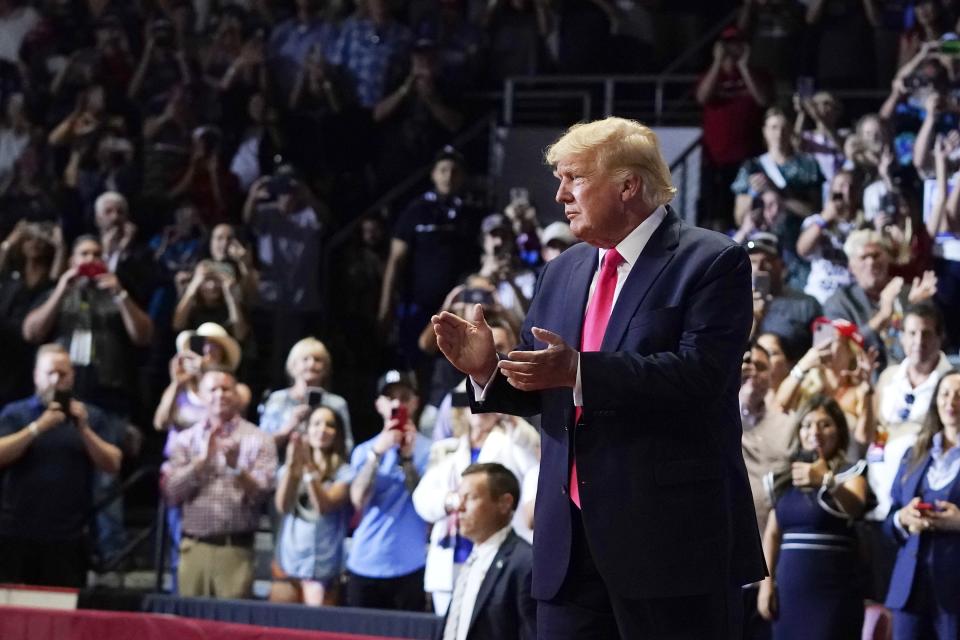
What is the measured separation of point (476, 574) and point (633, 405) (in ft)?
9.20

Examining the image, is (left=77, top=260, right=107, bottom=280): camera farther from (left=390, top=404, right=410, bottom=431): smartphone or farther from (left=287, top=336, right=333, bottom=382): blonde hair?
(left=390, top=404, right=410, bottom=431): smartphone

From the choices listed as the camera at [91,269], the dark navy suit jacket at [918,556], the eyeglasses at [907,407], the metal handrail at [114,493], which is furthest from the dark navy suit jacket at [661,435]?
the camera at [91,269]

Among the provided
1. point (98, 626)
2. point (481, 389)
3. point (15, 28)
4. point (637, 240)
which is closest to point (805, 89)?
point (98, 626)

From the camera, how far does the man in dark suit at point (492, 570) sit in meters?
5.76

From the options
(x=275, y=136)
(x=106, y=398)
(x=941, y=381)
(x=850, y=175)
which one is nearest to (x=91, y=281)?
(x=106, y=398)

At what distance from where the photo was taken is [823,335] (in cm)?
771

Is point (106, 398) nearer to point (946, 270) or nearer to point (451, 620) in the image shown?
point (451, 620)

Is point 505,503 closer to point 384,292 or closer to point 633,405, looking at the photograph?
point 633,405

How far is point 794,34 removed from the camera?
1094 cm

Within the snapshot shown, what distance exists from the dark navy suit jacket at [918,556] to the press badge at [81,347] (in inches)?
196

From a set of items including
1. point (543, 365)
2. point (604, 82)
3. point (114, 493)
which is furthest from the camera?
point (604, 82)

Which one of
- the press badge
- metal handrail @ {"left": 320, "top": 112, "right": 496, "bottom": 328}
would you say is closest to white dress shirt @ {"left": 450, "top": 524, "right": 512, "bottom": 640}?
the press badge

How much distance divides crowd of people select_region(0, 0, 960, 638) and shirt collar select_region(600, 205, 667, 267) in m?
2.58

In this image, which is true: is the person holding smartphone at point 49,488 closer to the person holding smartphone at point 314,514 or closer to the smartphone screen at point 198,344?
the smartphone screen at point 198,344
